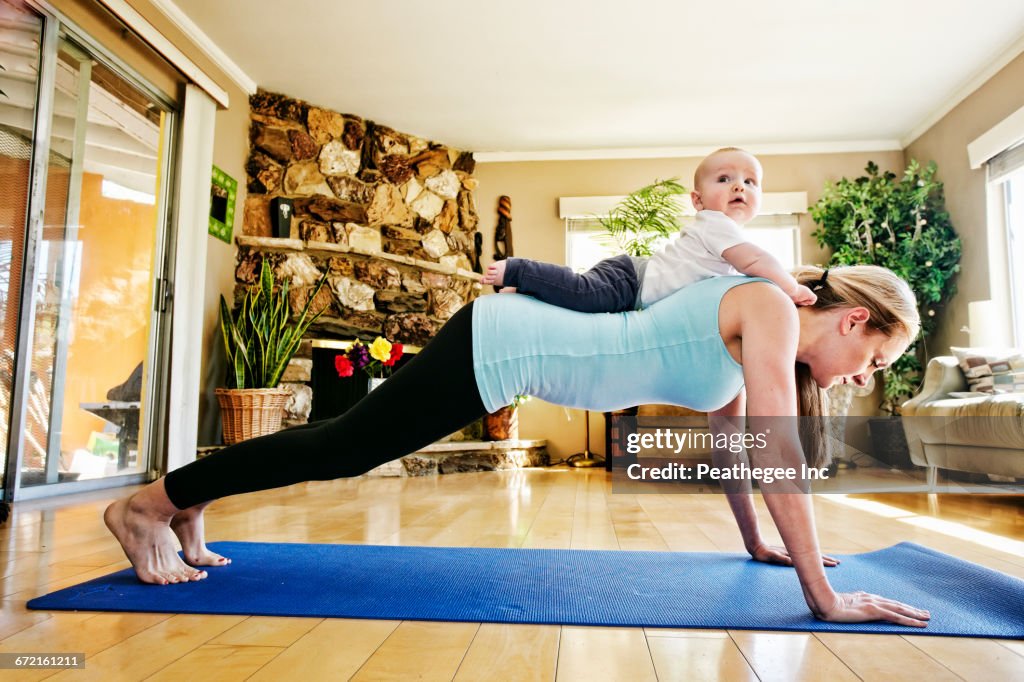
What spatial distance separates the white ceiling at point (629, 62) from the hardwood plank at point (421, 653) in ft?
11.3

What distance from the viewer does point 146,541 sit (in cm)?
133

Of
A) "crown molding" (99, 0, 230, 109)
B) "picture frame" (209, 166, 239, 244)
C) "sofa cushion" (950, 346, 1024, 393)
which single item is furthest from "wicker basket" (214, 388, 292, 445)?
"sofa cushion" (950, 346, 1024, 393)

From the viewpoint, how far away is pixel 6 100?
277 cm

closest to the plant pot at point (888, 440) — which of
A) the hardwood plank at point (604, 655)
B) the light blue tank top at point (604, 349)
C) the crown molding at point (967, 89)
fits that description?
the crown molding at point (967, 89)

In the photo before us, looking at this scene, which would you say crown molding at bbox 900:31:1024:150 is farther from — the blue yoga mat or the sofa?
the blue yoga mat

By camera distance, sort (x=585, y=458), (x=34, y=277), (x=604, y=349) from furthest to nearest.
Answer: (x=585, y=458) → (x=34, y=277) → (x=604, y=349)

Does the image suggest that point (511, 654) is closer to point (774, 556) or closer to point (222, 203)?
point (774, 556)

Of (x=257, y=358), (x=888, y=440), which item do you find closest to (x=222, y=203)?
(x=257, y=358)

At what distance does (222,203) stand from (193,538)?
3393 mm

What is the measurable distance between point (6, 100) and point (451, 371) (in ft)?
9.01

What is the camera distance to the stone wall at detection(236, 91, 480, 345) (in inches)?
187

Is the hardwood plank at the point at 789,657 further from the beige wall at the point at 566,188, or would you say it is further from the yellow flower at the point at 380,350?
the beige wall at the point at 566,188

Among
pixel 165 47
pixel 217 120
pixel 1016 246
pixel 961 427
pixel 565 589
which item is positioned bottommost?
pixel 565 589

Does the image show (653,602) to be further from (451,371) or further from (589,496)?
(589,496)
